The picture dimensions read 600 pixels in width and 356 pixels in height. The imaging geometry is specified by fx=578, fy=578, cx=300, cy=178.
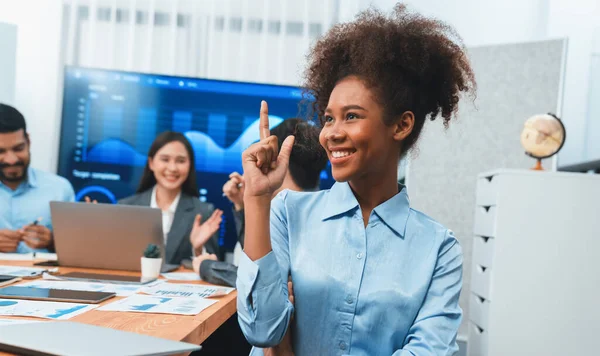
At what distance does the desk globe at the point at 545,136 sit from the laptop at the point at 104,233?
171 centimetres

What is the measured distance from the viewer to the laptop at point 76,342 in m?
0.80

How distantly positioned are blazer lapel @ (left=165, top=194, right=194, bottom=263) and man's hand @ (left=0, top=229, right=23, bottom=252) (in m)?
0.67

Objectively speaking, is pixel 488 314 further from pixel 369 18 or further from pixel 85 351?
pixel 85 351

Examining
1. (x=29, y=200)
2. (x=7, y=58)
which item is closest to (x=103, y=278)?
(x=29, y=200)

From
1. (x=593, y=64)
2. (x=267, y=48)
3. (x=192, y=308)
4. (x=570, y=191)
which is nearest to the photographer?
(x=192, y=308)

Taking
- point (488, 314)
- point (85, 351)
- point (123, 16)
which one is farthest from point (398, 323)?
point (123, 16)

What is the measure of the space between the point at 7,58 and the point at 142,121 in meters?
0.85

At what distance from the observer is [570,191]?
7.86ft

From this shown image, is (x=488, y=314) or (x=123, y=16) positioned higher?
(x=123, y=16)

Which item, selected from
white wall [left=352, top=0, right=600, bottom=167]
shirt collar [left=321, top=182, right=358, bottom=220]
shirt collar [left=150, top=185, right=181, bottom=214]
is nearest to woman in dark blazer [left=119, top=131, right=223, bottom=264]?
shirt collar [left=150, top=185, right=181, bottom=214]

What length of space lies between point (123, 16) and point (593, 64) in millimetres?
2930

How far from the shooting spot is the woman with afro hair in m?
1.14

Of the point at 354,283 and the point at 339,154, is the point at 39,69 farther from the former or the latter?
the point at 354,283

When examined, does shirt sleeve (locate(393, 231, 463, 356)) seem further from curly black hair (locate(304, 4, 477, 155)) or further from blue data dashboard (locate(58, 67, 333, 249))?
blue data dashboard (locate(58, 67, 333, 249))
